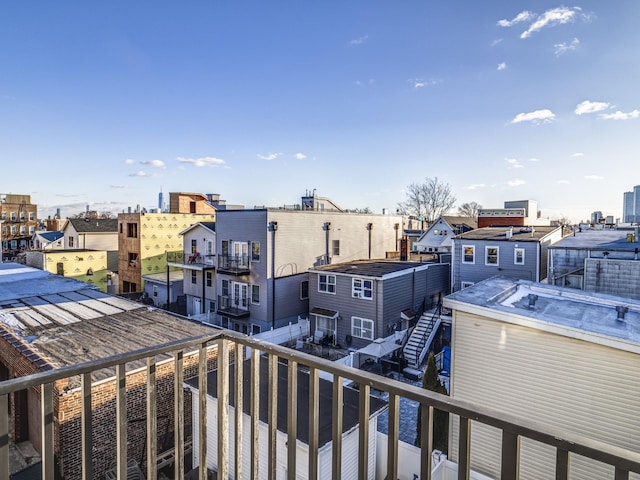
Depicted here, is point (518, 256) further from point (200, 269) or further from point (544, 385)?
point (200, 269)

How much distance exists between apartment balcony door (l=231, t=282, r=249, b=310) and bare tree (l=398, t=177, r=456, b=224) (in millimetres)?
30536

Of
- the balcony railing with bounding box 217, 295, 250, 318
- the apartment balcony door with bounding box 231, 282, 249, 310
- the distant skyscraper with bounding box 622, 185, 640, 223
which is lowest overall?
the balcony railing with bounding box 217, 295, 250, 318

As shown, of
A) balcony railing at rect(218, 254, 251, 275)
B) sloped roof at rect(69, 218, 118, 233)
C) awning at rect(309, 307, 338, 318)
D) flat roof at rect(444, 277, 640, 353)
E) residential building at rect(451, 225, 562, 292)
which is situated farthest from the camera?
sloped roof at rect(69, 218, 118, 233)

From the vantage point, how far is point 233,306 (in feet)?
64.6

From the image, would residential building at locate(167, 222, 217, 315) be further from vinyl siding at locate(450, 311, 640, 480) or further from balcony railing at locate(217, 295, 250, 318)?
vinyl siding at locate(450, 311, 640, 480)

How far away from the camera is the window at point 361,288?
16500 millimetres

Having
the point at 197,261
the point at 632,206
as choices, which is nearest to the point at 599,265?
the point at 197,261

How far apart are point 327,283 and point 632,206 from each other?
33410 millimetres

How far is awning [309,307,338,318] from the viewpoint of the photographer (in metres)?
17.4

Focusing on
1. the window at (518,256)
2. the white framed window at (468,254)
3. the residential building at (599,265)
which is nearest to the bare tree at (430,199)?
the white framed window at (468,254)

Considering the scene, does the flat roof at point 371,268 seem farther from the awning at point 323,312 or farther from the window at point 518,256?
the window at point 518,256

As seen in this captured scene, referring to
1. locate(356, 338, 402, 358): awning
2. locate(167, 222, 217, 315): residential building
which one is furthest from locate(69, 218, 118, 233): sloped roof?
locate(356, 338, 402, 358): awning

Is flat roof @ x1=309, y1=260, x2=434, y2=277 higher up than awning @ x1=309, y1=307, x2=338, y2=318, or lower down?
higher up

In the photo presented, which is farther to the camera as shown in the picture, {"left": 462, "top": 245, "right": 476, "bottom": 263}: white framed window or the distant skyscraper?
the distant skyscraper
